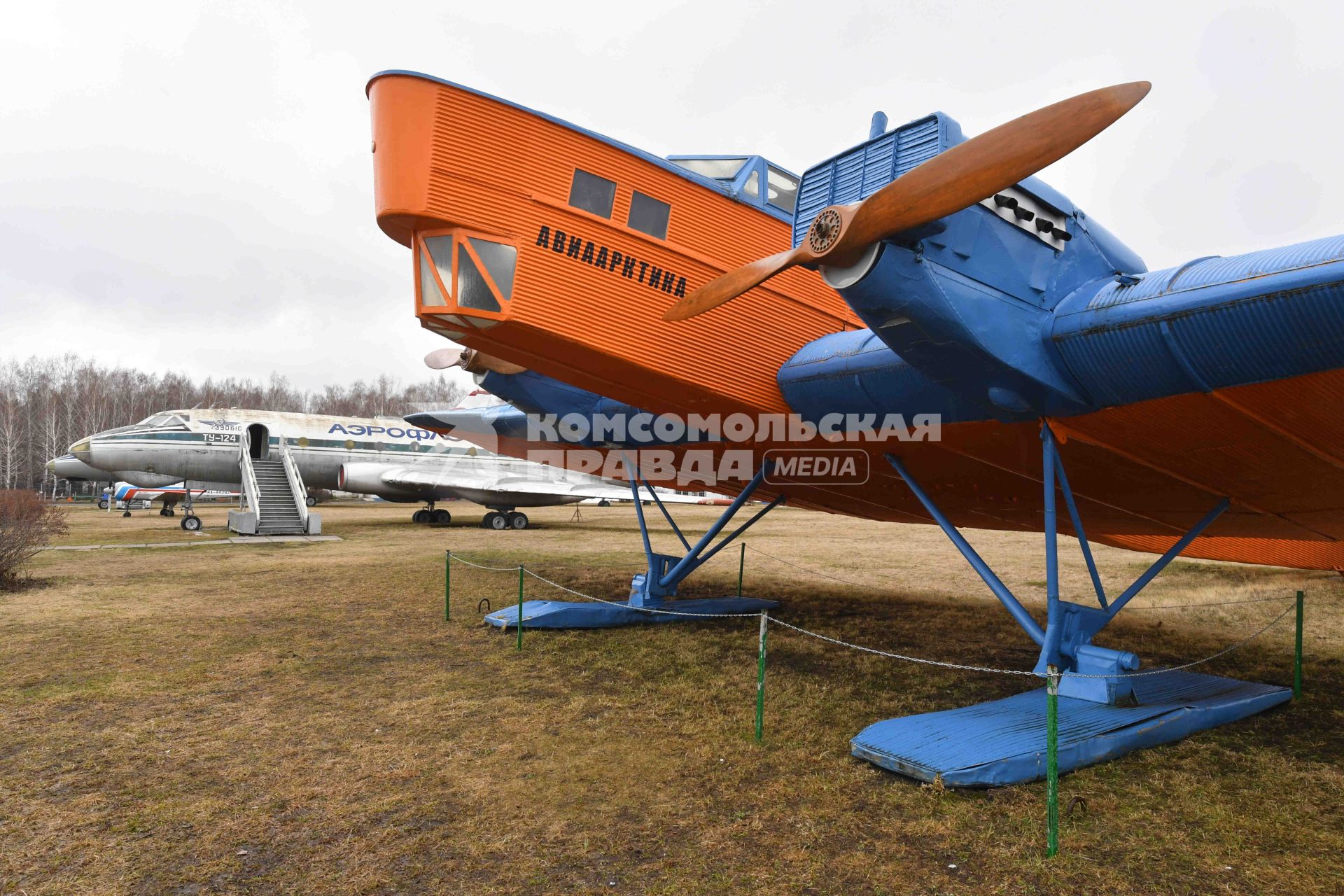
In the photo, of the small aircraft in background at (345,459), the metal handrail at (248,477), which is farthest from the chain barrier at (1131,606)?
the metal handrail at (248,477)

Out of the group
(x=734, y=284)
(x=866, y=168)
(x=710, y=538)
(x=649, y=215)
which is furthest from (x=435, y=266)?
(x=710, y=538)

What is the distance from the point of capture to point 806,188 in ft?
21.1

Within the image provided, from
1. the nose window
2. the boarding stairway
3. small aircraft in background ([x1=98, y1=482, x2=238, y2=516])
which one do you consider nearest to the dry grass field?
the nose window

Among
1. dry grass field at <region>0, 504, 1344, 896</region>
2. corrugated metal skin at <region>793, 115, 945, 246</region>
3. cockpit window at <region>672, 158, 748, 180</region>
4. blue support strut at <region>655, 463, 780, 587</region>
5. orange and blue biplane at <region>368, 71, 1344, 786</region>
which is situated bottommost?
dry grass field at <region>0, 504, 1344, 896</region>

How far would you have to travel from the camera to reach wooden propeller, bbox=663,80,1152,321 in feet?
14.6

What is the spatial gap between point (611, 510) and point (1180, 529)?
1717 inches

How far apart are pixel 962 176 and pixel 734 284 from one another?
6.04ft

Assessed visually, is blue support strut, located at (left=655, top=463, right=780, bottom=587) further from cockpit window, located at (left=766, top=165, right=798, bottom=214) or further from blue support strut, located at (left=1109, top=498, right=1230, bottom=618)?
blue support strut, located at (left=1109, top=498, right=1230, bottom=618)

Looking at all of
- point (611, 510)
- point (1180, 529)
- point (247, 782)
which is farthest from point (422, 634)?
point (611, 510)

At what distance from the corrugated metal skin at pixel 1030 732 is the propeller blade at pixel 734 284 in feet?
11.9

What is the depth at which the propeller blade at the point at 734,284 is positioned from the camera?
18.1ft

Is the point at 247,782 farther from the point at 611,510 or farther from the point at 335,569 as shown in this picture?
the point at 611,510

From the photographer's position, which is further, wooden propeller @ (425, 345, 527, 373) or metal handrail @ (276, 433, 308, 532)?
metal handrail @ (276, 433, 308, 532)

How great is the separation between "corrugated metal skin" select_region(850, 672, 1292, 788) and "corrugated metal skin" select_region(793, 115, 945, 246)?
3.96m
